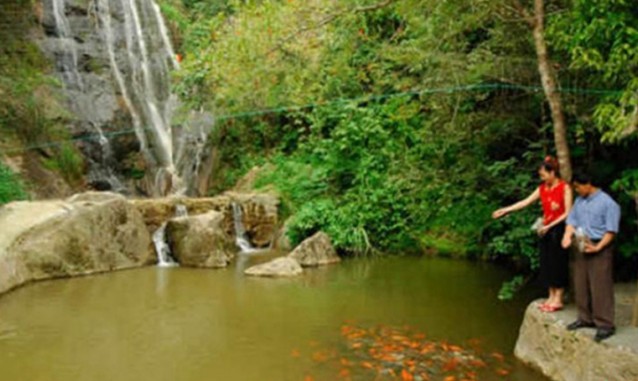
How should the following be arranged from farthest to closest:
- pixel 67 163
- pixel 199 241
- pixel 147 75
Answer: pixel 147 75
pixel 67 163
pixel 199 241

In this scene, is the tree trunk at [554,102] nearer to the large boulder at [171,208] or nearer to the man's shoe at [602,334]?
the man's shoe at [602,334]

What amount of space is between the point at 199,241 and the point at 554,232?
6.90 m

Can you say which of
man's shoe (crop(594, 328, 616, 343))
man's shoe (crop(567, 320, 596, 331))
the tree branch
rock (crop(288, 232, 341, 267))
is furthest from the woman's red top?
rock (crop(288, 232, 341, 267))

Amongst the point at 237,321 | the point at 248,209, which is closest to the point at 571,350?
the point at 237,321

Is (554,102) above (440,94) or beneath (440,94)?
beneath

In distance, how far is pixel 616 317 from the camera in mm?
5195

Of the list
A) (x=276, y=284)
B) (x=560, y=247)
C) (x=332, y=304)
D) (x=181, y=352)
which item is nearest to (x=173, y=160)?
(x=276, y=284)

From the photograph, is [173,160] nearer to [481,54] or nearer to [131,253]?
[131,253]

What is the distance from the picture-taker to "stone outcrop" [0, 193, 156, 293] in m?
9.17

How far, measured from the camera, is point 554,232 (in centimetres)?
548

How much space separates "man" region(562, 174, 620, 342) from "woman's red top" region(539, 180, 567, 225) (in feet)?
1.71

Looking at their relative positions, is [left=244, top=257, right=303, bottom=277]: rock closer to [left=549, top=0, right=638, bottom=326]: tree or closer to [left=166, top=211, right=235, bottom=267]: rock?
[left=166, top=211, right=235, bottom=267]: rock

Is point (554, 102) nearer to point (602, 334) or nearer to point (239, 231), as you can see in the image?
point (602, 334)

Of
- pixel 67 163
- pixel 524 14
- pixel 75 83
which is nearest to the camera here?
pixel 524 14
